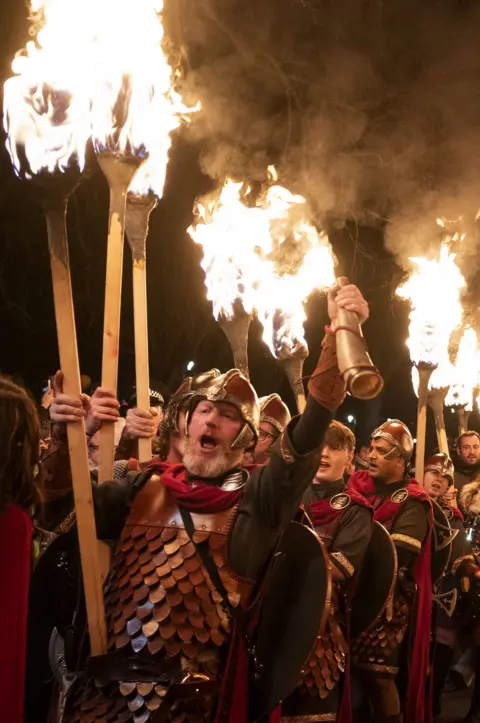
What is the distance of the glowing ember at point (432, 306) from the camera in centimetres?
695

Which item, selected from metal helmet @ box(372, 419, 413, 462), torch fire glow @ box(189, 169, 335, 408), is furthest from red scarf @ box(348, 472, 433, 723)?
torch fire glow @ box(189, 169, 335, 408)

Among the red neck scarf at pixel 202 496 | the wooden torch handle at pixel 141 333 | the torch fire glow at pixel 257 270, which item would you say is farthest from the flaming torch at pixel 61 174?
the torch fire glow at pixel 257 270

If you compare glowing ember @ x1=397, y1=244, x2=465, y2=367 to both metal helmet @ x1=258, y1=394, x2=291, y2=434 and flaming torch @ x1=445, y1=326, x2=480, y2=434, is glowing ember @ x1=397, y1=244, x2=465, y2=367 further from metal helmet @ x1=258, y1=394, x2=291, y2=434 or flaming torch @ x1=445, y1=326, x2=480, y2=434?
flaming torch @ x1=445, y1=326, x2=480, y2=434

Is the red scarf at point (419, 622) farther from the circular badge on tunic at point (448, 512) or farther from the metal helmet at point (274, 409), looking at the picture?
the circular badge on tunic at point (448, 512)

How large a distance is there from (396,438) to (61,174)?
163 inches

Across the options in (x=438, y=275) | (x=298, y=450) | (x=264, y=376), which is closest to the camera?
(x=298, y=450)

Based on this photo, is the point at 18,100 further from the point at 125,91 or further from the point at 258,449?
the point at 258,449

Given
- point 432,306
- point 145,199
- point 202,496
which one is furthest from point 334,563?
point 432,306

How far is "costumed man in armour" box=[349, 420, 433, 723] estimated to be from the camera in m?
5.64

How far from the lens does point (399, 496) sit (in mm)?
6023

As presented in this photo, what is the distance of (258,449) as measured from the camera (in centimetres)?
556

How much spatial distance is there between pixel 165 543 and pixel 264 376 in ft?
54.2

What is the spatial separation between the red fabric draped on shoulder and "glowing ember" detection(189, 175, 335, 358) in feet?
9.85

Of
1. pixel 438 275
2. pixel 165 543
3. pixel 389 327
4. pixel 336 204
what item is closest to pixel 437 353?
pixel 438 275
